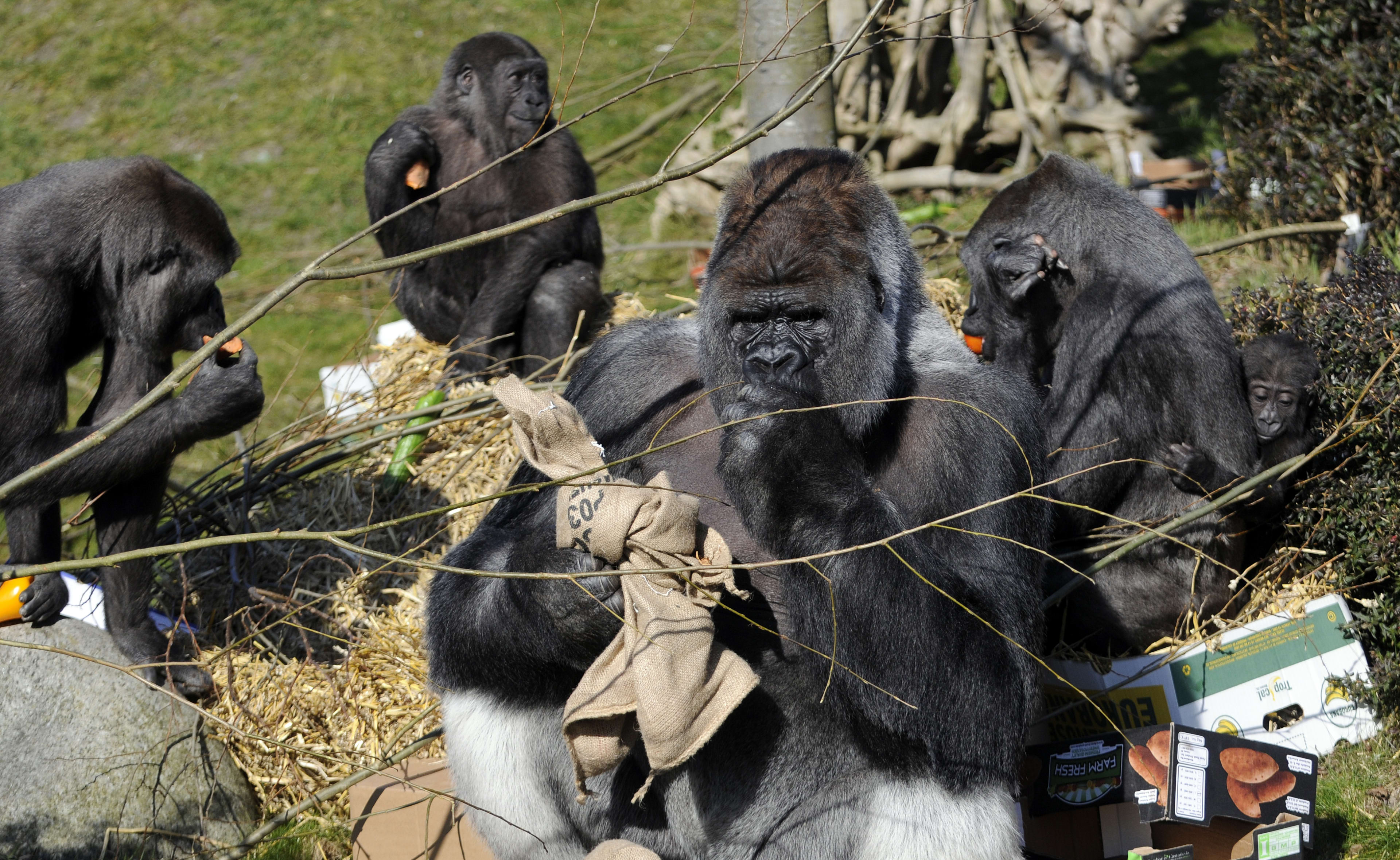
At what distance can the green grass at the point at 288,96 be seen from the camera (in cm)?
804

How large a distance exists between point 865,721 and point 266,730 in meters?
2.07

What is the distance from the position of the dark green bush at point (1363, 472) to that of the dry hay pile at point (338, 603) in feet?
8.49

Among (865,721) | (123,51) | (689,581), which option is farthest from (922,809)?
(123,51)

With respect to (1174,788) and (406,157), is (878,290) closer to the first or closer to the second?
(1174,788)

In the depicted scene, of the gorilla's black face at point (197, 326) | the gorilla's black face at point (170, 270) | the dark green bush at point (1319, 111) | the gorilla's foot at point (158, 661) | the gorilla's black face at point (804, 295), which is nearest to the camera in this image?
the gorilla's black face at point (804, 295)

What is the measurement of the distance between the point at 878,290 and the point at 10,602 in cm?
260

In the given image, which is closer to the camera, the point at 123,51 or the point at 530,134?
the point at 530,134

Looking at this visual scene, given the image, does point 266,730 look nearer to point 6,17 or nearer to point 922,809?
point 922,809

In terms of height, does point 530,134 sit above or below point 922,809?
above

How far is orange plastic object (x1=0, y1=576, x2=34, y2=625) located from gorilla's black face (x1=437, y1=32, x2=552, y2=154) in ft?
9.56

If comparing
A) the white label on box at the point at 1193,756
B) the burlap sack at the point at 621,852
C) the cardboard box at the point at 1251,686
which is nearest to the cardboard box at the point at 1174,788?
the white label on box at the point at 1193,756

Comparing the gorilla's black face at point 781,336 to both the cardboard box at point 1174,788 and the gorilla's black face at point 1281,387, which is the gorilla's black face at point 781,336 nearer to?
the cardboard box at point 1174,788

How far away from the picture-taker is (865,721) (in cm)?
225

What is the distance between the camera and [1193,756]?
272 cm
